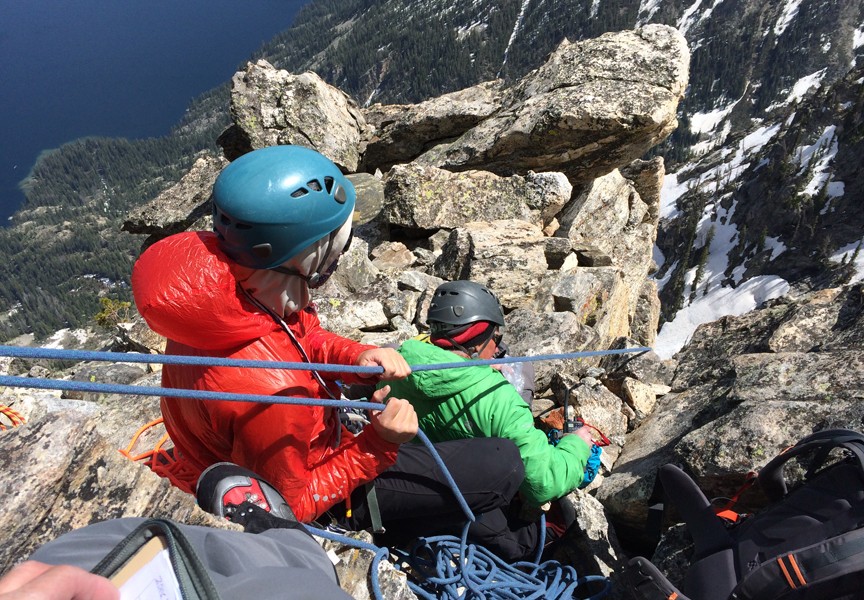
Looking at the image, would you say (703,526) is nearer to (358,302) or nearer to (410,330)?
(410,330)

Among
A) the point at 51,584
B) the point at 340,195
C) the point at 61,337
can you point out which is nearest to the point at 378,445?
the point at 340,195

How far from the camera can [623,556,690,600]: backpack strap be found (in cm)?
318

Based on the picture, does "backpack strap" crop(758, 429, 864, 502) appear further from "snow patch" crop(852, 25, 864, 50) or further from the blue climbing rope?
"snow patch" crop(852, 25, 864, 50)

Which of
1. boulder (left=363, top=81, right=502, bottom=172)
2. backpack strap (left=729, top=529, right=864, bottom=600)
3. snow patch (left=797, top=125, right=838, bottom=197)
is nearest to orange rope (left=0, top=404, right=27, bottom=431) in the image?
backpack strap (left=729, top=529, right=864, bottom=600)

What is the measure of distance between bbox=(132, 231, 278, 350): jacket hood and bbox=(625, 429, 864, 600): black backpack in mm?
3042

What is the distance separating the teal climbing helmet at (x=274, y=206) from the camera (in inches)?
114

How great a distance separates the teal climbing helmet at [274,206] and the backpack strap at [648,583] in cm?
302

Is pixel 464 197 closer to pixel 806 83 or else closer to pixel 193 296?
pixel 193 296

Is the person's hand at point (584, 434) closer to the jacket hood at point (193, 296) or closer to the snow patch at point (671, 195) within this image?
the jacket hood at point (193, 296)

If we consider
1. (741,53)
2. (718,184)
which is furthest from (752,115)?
(718,184)

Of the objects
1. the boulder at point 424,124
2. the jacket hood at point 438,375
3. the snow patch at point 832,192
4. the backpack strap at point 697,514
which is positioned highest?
the boulder at point 424,124

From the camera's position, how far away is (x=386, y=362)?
11.4ft

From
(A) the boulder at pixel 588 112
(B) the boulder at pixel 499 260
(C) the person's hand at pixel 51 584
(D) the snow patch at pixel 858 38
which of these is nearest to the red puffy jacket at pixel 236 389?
(C) the person's hand at pixel 51 584

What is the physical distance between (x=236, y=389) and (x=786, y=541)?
330 centimetres
